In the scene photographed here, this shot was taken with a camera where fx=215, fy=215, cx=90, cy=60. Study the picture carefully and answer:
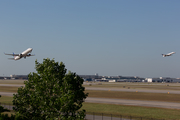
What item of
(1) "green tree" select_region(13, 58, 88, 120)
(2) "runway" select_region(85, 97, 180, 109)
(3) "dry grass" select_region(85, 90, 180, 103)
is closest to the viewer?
(1) "green tree" select_region(13, 58, 88, 120)

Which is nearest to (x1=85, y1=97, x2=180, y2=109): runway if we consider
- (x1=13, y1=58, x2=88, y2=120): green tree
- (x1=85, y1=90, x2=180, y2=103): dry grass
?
(x1=85, y1=90, x2=180, y2=103): dry grass

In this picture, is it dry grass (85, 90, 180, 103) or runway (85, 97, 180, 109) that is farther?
dry grass (85, 90, 180, 103)

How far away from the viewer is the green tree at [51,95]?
31547 millimetres

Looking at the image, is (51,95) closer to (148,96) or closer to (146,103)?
(146,103)

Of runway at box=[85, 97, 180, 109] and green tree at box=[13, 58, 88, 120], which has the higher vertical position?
green tree at box=[13, 58, 88, 120]

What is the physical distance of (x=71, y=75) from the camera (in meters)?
34.8

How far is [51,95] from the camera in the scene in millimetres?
33688

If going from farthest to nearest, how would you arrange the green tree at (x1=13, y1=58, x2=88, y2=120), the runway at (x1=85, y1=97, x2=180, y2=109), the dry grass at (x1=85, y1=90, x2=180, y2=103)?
the dry grass at (x1=85, y1=90, x2=180, y2=103), the runway at (x1=85, y1=97, x2=180, y2=109), the green tree at (x1=13, y1=58, x2=88, y2=120)

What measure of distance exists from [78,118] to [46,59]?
36.7 feet

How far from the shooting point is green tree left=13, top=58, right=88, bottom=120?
3155 centimetres

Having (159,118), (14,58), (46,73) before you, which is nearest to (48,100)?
(46,73)

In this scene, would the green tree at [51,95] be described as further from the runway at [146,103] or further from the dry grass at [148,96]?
the dry grass at [148,96]

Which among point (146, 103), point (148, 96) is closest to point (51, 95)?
point (146, 103)

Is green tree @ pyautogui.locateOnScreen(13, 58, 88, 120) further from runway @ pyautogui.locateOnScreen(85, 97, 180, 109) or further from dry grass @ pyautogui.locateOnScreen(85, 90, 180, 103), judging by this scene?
dry grass @ pyautogui.locateOnScreen(85, 90, 180, 103)
